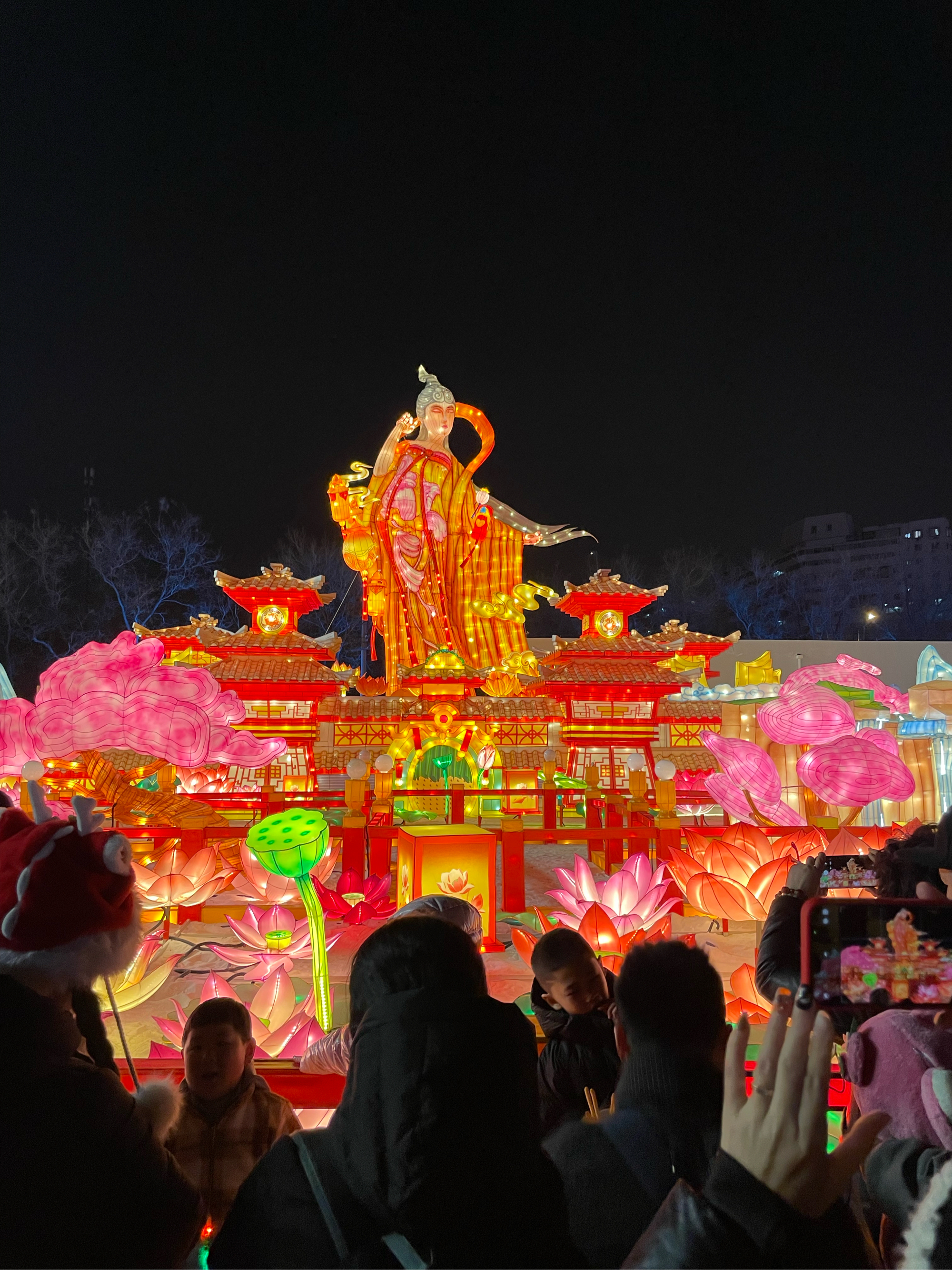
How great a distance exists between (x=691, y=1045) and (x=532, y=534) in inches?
506

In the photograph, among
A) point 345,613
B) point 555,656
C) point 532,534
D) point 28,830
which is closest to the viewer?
point 28,830

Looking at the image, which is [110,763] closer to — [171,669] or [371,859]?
[171,669]

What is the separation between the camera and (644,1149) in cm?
115

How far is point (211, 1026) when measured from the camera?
161 centimetres

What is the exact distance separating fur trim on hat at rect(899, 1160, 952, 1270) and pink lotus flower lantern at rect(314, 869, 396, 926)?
4003 millimetres

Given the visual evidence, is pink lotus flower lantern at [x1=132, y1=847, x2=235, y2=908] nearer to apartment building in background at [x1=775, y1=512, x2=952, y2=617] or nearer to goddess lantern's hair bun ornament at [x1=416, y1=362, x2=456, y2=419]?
goddess lantern's hair bun ornament at [x1=416, y1=362, x2=456, y2=419]

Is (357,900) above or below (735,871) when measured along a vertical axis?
below

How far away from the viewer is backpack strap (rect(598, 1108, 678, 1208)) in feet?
3.70

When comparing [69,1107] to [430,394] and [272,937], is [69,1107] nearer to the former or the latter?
[272,937]

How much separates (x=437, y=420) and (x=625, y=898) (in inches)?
389

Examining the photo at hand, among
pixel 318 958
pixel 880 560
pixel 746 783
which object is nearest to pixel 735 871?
pixel 746 783

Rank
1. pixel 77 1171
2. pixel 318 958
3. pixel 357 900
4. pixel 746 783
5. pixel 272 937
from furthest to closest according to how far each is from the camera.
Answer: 1. pixel 746 783
2. pixel 357 900
3. pixel 272 937
4. pixel 318 958
5. pixel 77 1171

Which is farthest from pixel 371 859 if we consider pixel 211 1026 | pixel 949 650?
pixel 949 650

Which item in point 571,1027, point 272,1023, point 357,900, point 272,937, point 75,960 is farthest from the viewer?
point 357,900
